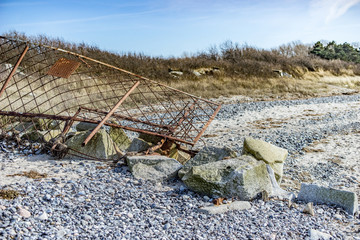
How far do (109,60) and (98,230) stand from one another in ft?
51.5

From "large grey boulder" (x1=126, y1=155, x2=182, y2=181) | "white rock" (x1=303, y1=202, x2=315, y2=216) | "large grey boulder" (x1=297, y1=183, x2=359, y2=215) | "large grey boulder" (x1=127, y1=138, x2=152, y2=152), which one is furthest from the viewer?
"large grey boulder" (x1=127, y1=138, x2=152, y2=152)

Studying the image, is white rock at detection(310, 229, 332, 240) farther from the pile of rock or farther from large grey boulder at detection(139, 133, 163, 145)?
large grey boulder at detection(139, 133, 163, 145)

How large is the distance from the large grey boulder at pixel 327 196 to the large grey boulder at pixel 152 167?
1748mm

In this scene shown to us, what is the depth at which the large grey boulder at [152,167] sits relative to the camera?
187 inches

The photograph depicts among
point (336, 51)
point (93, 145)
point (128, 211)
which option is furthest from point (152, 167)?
point (336, 51)

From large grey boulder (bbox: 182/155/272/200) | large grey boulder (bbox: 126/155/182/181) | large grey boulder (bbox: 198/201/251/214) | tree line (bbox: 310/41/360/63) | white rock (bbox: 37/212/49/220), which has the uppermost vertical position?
white rock (bbox: 37/212/49/220)

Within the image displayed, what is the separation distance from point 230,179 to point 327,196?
1.35 meters

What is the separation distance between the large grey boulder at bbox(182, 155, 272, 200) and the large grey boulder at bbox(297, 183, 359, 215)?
494 mm

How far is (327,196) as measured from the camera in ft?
14.8

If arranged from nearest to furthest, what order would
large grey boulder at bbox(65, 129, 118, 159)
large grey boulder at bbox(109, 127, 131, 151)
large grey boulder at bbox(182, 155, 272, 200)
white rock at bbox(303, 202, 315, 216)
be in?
white rock at bbox(303, 202, 315, 216), large grey boulder at bbox(182, 155, 272, 200), large grey boulder at bbox(65, 129, 118, 159), large grey boulder at bbox(109, 127, 131, 151)

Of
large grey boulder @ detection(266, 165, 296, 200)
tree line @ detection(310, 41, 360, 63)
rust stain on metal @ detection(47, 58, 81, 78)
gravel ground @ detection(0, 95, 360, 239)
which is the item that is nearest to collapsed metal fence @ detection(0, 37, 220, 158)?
rust stain on metal @ detection(47, 58, 81, 78)

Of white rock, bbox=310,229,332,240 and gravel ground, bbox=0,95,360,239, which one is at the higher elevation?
gravel ground, bbox=0,95,360,239

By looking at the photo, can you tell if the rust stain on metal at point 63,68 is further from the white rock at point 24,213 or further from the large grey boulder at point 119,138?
the white rock at point 24,213

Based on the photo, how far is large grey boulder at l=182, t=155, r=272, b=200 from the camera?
4277mm
